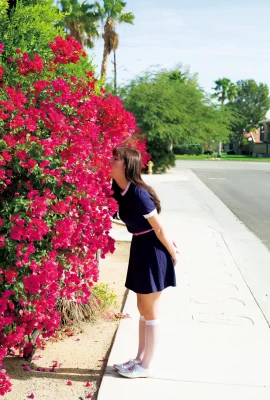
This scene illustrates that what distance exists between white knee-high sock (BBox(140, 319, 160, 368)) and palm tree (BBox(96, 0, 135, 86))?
29728 millimetres

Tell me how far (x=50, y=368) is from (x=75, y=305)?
2.89ft

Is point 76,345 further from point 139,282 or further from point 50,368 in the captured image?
point 139,282

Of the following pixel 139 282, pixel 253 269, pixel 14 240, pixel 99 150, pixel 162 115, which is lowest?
pixel 253 269

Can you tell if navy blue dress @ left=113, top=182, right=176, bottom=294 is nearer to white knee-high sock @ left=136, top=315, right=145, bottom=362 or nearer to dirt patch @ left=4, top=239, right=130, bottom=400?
white knee-high sock @ left=136, top=315, right=145, bottom=362

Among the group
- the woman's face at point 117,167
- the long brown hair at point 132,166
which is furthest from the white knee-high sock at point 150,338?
the woman's face at point 117,167

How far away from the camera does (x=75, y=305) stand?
470 cm

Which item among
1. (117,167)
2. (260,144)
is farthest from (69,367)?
(260,144)

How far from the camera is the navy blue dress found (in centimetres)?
348

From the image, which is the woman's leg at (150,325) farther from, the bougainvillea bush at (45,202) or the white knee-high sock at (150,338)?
the bougainvillea bush at (45,202)

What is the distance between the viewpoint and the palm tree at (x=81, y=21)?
103 feet

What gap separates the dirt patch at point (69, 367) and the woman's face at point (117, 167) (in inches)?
57.1

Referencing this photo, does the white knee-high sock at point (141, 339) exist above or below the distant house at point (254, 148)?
below

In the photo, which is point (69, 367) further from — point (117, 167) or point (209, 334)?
point (117, 167)

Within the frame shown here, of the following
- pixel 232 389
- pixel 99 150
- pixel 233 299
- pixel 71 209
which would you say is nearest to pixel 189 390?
pixel 232 389
